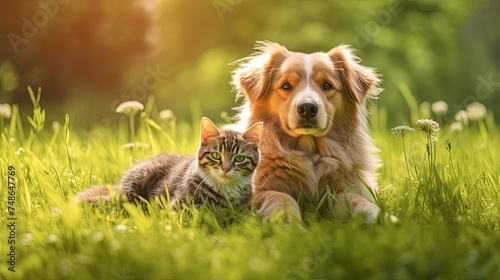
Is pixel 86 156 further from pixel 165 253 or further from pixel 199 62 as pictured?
pixel 199 62

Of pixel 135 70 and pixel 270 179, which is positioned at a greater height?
pixel 135 70

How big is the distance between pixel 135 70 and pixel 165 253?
23.3 feet

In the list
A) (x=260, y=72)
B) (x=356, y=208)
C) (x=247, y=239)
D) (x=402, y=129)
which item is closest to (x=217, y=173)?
(x=247, y=239)

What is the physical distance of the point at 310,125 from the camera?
4.14 meters

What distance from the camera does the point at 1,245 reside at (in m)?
3.37

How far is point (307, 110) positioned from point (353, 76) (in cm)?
65

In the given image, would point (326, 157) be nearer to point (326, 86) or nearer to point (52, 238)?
point (326, 86)

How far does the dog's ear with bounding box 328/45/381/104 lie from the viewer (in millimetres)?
4488

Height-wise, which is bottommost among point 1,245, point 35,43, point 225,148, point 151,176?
point 1,245

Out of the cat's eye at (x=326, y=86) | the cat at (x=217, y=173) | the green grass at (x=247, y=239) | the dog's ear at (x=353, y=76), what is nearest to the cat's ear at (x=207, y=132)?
the cat at (x=217, y=173)

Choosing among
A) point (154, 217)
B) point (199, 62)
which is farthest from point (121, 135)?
point (199, 62)

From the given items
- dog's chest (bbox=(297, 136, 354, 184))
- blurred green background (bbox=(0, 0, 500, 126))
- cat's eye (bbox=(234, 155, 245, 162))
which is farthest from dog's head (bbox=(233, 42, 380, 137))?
blurred green background (bbox=(0, 0, 500, 126))

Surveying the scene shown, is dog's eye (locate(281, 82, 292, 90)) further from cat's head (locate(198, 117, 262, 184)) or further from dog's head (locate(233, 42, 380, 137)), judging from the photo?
cat's head (locate(198, 117, 262, 184))

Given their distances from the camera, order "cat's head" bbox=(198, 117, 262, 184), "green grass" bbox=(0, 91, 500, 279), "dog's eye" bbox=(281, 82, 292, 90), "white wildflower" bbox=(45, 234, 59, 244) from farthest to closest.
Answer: "dog's eye" bbox=(281, 82, 292, 90) → "cat's head" bbox=(198, 117, 262, 184) → "white wildflower" bbox=(45, 234, 59, 244) → "green grass" bbox=(0, 91, 500, 279)
